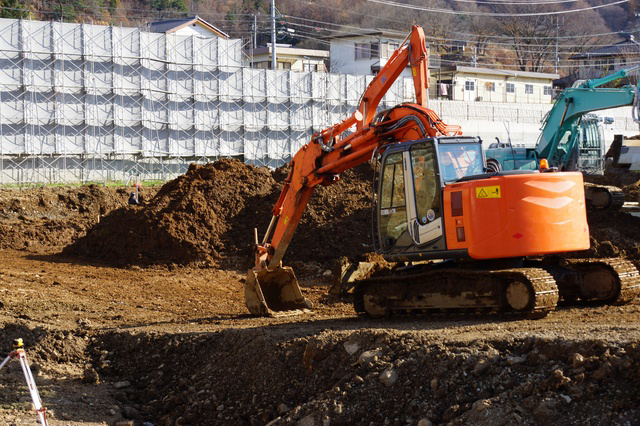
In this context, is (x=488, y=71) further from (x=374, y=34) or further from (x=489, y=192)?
(x=489, y=192)

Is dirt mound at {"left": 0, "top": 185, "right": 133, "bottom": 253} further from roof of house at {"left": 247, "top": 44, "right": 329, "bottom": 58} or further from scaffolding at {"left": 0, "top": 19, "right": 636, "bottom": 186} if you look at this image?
roof of house at {"left": 247, "top": 44, "right": 329, "bottom": 58}

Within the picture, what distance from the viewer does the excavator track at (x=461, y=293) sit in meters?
9.69

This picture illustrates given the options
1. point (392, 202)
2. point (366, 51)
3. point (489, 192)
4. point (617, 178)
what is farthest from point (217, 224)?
point (366, 51)

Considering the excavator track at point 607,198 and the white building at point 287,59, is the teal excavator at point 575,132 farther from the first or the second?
the white building at point 287,59

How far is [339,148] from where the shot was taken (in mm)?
11422

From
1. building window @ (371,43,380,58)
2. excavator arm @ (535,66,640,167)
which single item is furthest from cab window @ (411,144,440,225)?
building window @ (371,43,380,58)

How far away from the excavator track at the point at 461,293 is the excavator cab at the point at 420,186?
417 millimetres

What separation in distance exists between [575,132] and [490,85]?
37678 millimetres

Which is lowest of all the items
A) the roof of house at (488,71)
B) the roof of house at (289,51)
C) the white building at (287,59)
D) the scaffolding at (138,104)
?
the scaffolding at (138,104)

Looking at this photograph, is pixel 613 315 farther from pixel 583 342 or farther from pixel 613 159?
pixel 613 159

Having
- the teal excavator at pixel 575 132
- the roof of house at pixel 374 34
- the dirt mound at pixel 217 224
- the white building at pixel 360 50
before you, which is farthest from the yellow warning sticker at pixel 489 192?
the roof of house at pixel 374 34

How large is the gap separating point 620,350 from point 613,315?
337 centimetres

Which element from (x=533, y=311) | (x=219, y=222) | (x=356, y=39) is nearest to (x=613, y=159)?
(x=219, y=222)

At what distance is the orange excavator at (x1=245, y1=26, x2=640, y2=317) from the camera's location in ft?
32.0
